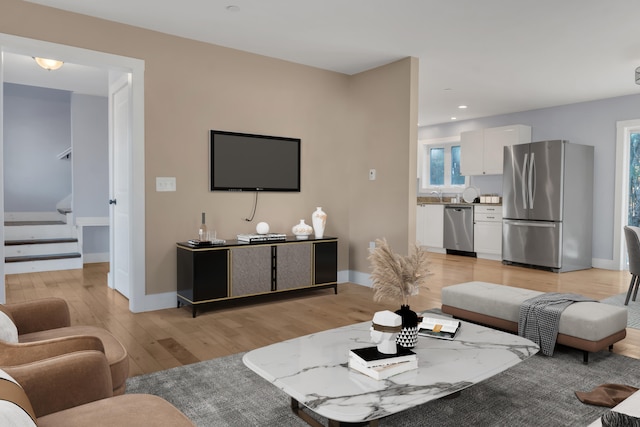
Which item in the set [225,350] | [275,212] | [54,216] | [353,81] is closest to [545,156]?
[353,81]

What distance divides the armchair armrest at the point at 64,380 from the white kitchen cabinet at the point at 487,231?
6946 millimetres

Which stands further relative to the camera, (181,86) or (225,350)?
(181,86)

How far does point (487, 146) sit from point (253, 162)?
4.88 m

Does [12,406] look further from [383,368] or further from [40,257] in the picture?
[40,257]

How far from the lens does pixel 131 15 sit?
149 inches

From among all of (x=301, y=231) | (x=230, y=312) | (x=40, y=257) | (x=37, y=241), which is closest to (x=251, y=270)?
(x=230, y=312)

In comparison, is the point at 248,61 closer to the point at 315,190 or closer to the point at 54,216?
the point at 315,190

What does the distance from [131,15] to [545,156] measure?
5.60 m

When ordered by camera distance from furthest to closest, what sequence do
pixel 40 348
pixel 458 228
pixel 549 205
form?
pixel 458 228 → pixel 549 205 → pixel 40 348

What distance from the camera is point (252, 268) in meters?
4.34

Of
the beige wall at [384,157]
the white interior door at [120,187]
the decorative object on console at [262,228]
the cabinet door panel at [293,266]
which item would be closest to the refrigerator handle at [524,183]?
the beige wall at [384,157]

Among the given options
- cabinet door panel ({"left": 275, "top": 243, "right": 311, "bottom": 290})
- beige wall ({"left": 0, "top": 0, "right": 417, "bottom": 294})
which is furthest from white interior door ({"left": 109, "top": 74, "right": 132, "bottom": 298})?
cabinet door panel ({"left": 275, "top": 243, "right": 311, "bottom": 290})

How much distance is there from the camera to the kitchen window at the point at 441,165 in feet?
29.6

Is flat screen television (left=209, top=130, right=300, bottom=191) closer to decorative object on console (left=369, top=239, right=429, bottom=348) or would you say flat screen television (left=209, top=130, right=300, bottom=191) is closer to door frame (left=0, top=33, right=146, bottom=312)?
door frame (left=0, top=33, right=146, bottom=312)
